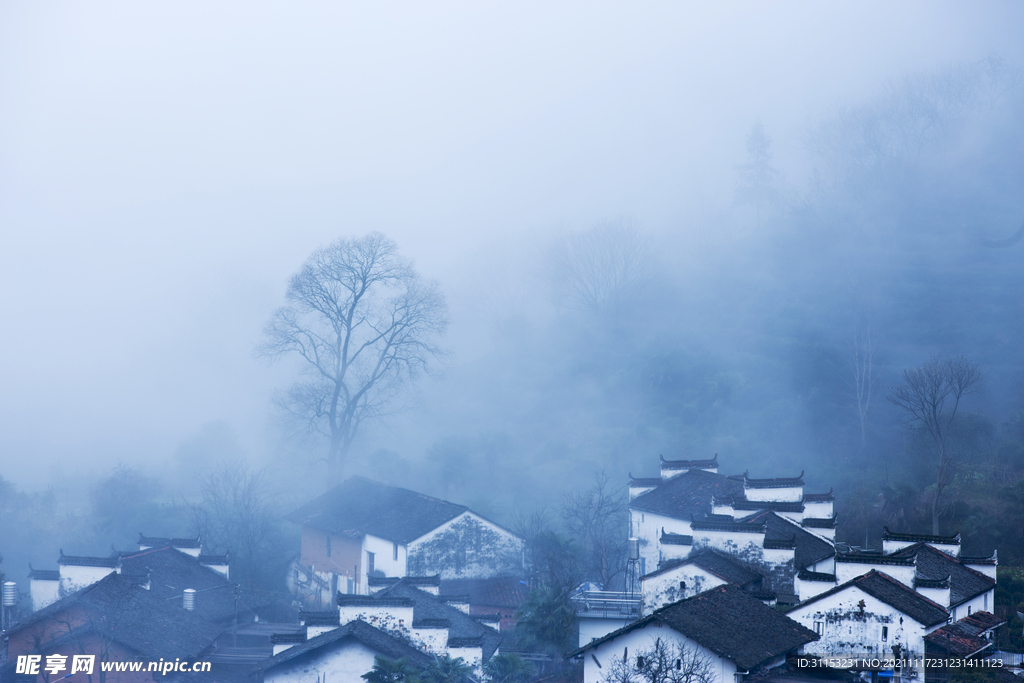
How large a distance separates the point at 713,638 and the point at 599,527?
17912 mm

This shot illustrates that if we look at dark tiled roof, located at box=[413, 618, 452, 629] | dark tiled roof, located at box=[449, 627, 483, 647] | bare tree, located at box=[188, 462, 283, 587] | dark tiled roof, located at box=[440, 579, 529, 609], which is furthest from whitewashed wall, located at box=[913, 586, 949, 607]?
bare tree, located at box=[188, 462, 283, 587]

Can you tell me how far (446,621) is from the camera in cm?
2188

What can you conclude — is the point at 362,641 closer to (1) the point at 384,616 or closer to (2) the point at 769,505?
(1) the point at 384,616

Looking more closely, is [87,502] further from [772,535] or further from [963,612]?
[963,612]

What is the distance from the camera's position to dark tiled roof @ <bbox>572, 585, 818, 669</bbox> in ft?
59.6

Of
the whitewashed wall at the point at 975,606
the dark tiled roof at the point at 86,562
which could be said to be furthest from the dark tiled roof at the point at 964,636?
the dark tiled roof at the point at 86,562

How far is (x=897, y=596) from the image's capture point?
20.0 m

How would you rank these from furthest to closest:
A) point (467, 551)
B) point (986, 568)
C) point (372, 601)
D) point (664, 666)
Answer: point (467, 551) < point (986, 568) < point (372, 601) < point (664, 666)

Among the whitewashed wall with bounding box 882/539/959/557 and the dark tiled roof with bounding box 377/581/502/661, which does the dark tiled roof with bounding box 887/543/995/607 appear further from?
the dark tiled roof with bounding box 377/581/502/661

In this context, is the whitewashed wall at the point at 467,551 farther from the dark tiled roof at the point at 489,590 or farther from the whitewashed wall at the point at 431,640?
the whitewashed wall at the point at 431,640

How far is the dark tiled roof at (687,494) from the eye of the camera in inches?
1129

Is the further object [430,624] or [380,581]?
[380,581]

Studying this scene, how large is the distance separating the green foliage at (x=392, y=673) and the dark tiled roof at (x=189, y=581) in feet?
36.2

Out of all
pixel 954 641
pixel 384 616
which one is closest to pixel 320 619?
pixel 384 616
